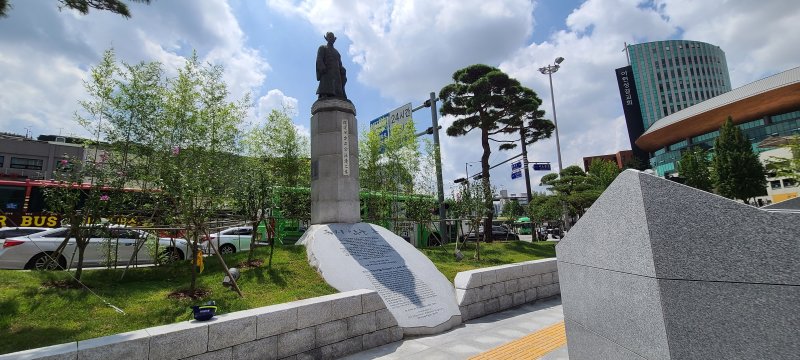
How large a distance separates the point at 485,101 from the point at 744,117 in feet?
164

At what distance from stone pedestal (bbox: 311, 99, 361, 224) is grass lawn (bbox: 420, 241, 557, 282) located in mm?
3072

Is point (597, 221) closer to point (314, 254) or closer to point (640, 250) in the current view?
point (640, 250)

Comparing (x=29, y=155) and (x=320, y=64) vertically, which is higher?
(x=29, y=155)

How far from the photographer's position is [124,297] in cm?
596

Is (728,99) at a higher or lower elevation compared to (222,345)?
higher

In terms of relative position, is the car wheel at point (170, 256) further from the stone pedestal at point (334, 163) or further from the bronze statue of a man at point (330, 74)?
the bronze statue of a man at point (330, 74)

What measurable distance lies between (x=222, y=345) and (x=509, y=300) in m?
6.09

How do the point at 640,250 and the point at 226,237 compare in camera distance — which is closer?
the point at 640,250

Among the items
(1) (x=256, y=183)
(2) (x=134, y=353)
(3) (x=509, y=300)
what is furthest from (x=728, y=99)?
(2) (x=134, y=353)

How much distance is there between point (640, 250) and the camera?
262cm

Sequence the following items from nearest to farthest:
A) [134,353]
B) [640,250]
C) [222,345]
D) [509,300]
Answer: [640,250], [134,353], [222,345], [509,300]

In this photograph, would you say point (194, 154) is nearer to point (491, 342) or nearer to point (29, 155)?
point (491, 342)

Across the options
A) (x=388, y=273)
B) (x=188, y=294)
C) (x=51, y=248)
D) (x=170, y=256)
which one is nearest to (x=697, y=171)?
(x=388, y=273)

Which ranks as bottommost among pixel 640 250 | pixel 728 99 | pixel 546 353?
pixel 546 353
